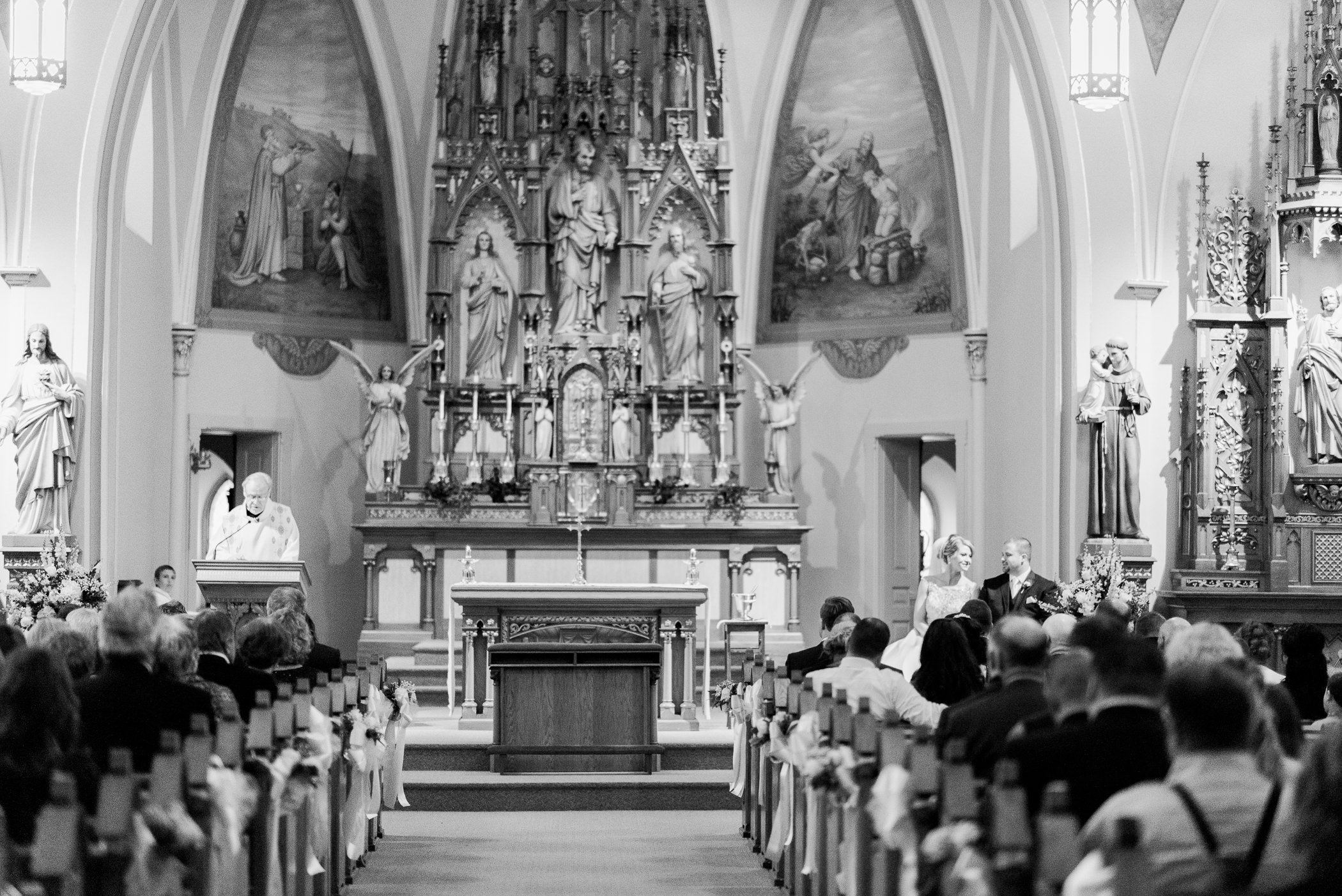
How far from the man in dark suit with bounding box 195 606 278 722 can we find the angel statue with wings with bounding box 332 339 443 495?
976 centimetres

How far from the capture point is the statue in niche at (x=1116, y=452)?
46.7ft

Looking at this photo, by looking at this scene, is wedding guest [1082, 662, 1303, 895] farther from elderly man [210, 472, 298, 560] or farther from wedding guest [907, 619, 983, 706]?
elderly man [210, 472, 298, 560]

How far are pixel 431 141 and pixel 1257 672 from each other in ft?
45.7

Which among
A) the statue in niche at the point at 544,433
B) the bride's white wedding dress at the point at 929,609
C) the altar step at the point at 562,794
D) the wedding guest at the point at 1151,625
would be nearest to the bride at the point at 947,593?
the bride's white wedding dress at the point at 929,609

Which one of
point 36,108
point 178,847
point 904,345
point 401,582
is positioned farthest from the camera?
point 904,345

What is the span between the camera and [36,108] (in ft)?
45.9

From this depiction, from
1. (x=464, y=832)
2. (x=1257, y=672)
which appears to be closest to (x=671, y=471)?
(x=464, y=832)

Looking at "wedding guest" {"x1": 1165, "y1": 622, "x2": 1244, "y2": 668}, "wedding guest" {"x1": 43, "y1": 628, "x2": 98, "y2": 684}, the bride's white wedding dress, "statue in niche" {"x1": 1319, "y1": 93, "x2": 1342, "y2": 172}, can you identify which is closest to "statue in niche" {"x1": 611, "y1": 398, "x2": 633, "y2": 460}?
the bride's white wedding dress

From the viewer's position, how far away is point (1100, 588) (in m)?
13.6

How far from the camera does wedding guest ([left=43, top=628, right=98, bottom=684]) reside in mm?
6430

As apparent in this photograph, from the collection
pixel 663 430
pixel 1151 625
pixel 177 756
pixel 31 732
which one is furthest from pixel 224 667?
pixel 663 430

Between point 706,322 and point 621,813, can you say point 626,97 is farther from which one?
point 621,813

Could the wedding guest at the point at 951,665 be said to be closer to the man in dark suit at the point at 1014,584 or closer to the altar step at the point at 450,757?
the man in dark suit at the point at 1014,584

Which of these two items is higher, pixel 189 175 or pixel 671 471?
pixel 189 175
